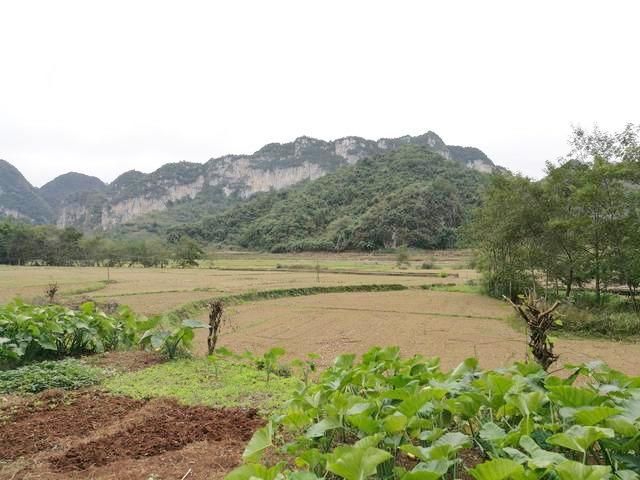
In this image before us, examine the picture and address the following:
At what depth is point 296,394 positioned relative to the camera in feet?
11.9

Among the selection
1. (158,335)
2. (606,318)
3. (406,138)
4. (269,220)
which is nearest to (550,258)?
(606,318)

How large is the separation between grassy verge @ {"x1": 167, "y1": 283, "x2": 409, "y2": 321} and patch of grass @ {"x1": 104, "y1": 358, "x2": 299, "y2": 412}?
926 cm

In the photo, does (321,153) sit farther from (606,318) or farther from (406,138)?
(606,318)

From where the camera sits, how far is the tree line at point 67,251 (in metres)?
53.3

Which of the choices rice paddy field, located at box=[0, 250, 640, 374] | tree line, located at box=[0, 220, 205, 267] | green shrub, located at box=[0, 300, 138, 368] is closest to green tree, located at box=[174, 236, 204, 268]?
tree line, located at box=[0, 220, 205, 267]

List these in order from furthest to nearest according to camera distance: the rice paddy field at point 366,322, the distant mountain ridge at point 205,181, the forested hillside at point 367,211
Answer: the distant mountain ridge at point 205,181
the forested hillside at point 367,211
the rice paddy field at point 366,322

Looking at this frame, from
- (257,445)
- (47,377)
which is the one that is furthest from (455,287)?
(257,445)

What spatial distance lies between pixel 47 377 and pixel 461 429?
5.05m

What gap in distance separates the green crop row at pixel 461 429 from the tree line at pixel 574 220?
36.2 feet

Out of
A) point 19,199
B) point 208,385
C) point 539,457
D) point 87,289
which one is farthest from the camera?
point 19,199

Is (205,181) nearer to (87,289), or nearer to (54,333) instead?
(87,289)

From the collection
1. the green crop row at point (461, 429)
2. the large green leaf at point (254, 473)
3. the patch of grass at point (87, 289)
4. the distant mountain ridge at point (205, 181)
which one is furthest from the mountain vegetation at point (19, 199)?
the large green leaf at point (254, 473)

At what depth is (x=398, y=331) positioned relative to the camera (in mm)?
13836

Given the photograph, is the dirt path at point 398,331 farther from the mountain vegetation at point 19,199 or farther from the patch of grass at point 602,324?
the mountain vegetation at point 19,199
